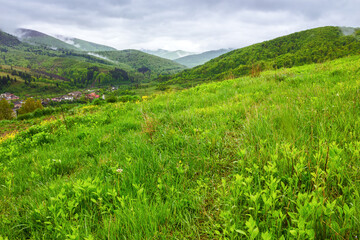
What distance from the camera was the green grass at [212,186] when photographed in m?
1.41

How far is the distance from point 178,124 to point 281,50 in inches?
6035

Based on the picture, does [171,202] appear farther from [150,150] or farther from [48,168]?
[48,168]

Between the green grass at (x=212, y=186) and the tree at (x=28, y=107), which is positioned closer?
the green grass at (x=212, y=186)

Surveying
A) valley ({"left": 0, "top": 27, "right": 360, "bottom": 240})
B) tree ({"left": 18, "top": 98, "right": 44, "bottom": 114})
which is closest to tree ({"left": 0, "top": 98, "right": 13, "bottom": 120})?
tree ({"left": 18, "top": 98, "right": 44, "bottom": 114})

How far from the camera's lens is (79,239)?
5.09 ft

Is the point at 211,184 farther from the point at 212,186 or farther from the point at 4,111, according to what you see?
the point at 4,111

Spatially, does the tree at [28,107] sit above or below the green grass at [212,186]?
below

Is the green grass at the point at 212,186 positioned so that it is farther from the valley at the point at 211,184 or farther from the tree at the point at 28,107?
the tree at the point at 28,107

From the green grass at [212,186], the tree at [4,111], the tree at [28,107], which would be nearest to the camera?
the green grass at [212,186]

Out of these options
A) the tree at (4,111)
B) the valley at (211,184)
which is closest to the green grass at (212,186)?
the valley at (211,184)

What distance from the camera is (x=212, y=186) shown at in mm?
2049

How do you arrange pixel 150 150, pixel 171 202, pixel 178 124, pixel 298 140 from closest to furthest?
1. pixel 171 202
2. pixel 298 140
3. pixel 150 150
4. pixel 178 124

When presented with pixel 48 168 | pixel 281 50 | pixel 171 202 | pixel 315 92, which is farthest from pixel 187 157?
pixel 281 50

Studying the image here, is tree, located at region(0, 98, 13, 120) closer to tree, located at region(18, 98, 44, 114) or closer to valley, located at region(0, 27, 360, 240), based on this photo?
tree, located at region(18, 98, 44, 114)
